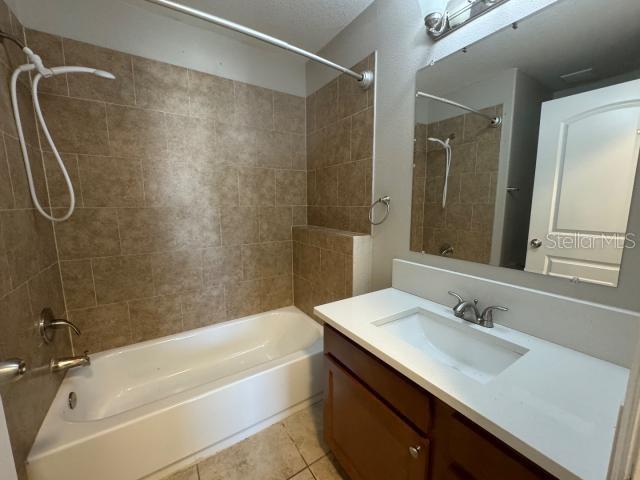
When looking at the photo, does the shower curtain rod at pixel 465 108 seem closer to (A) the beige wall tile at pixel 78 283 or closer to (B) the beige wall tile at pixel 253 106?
(B) the beige wall tile at pixel 253 106

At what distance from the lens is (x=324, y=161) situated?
1.98m

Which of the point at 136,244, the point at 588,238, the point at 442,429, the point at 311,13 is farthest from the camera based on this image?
the point at 136,244

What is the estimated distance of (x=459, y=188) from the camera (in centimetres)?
115

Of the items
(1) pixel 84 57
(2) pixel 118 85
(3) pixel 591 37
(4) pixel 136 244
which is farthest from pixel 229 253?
(3) pixel 591 37

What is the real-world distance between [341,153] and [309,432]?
5.72 feet

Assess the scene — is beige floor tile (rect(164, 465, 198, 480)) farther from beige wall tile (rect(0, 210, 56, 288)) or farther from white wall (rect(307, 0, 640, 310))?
white wall (rect(307, 0, 640, 310))

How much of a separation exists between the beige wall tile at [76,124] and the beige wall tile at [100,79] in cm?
6

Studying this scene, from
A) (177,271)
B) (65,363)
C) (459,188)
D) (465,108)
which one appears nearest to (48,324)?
(65,363)

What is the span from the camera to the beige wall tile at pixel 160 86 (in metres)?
1.59

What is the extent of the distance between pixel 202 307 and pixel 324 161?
145cm

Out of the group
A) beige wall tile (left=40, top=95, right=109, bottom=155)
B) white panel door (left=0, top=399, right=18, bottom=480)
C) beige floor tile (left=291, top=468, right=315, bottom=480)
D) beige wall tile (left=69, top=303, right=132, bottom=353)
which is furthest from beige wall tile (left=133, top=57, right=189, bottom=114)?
beige floor tile (left=291, top=468, right=315, bottom=480)

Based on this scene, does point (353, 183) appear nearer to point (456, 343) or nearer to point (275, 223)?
point (275, 223)

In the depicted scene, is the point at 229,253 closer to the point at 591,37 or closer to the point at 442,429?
the point at 442,429

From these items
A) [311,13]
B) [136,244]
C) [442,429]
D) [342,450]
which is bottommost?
[342,450]
